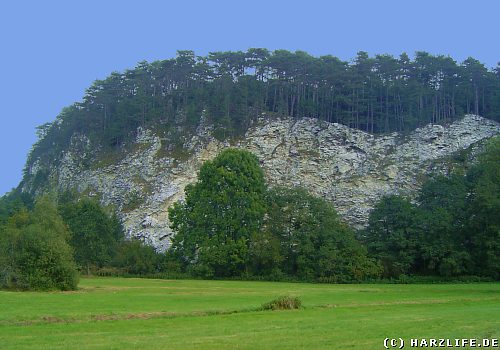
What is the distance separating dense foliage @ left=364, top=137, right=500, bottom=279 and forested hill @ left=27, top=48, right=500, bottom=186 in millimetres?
20672

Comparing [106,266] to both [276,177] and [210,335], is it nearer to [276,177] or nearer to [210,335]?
[276,177]

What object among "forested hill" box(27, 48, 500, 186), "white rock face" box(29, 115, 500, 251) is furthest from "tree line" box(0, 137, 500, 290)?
"forested hill" box(27, 48, 500, 186)

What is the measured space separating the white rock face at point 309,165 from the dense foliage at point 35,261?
95.6ft

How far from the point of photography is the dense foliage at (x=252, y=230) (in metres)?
66.9

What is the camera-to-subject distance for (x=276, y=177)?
82375 mm

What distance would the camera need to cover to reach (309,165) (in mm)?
82188

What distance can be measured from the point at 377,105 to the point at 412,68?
360 inches

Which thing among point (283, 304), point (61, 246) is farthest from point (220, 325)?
point (61, 246)

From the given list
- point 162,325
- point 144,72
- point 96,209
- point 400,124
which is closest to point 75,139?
point 144,72

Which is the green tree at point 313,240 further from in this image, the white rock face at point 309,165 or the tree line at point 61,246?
the tree line at point 61,246

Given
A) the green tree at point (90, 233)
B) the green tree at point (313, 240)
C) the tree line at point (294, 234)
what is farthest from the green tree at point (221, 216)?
the green tree at point (90, 233)

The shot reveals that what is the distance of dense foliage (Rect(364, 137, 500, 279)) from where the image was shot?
6125 centimetres

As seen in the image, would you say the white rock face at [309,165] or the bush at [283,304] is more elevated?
the white rock face at [309,165]

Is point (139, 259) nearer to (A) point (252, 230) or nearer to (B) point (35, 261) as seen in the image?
(A) point (252, 230)
